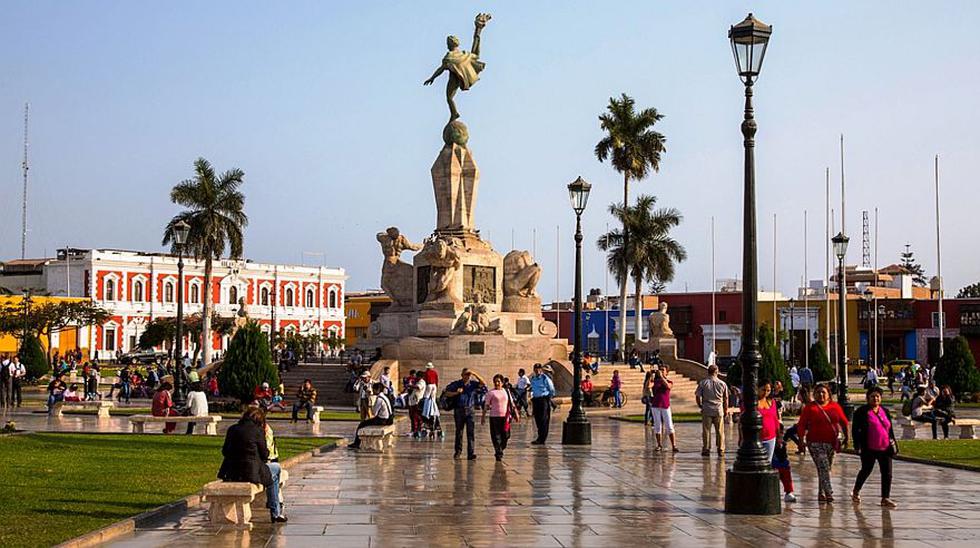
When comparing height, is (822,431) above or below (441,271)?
below

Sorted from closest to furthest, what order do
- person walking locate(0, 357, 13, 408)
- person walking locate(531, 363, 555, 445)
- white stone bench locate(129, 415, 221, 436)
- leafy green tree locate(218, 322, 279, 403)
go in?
person walking locate(531, 363, 555, 445)
white stone bench locate(129, 415, 221, 436)
person walking locate(0, 357, 13, 408)
leafy green tree locate(218, 322, 279, 403)

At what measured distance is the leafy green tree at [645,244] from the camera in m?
59.5

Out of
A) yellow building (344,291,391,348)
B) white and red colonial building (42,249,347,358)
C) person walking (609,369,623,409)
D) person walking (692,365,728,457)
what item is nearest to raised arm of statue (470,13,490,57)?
person walking (609,369,623,409)

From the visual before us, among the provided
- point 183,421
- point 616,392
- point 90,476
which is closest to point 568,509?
point 90,476

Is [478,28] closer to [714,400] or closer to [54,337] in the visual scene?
[714,400]

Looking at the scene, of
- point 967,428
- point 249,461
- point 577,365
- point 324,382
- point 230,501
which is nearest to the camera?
point 230,501

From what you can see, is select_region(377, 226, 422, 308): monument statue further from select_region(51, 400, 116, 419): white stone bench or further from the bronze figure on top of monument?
select_region(51, 400, 116, 419): white stone bench

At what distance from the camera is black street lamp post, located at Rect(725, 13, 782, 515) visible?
12.6 metres

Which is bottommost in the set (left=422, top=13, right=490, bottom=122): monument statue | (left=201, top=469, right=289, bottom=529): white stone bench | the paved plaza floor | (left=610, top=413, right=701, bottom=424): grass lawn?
(left=610, top=413, right=701, bottom=424): grass lawn

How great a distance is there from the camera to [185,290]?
3583 inches

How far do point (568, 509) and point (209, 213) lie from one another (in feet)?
158

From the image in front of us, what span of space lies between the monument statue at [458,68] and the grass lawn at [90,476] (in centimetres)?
2241

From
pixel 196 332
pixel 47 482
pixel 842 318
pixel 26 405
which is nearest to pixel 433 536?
pixel 47 482

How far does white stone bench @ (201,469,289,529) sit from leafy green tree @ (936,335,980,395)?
31375mm
